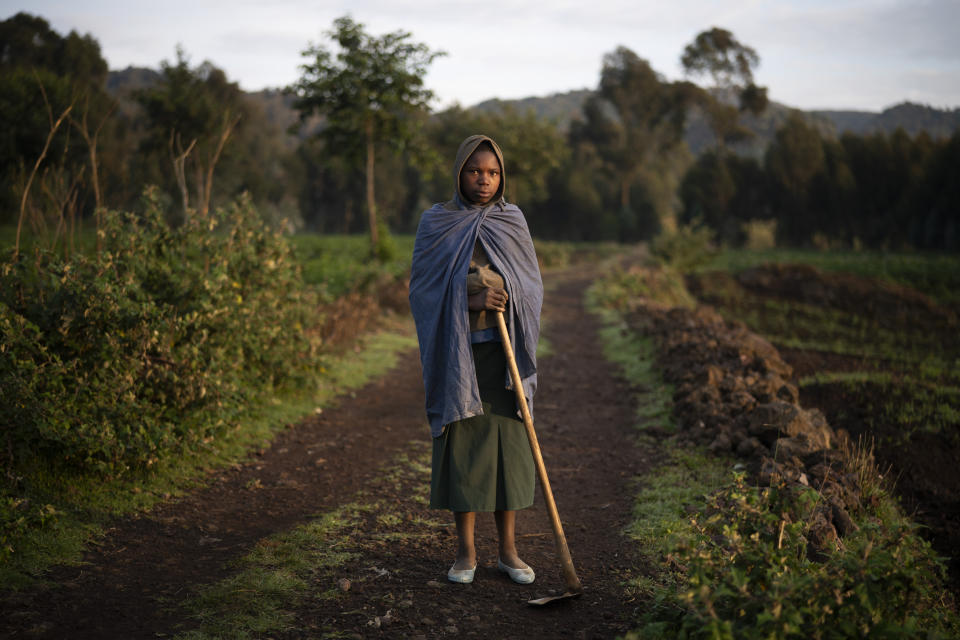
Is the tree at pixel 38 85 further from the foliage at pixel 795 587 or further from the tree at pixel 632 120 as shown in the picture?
the tree at pixel 632 120

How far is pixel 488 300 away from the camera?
10.9 ft

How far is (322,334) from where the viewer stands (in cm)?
911

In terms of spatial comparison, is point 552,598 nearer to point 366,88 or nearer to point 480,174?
point 480,174

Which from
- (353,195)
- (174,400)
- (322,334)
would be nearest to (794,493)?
(174,400)

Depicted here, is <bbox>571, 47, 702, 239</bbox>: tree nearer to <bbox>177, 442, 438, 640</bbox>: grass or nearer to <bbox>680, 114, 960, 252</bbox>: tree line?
<bbox>680, 114, 960, 252</bbox>: tree line

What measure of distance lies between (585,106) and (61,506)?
54810 millimetres

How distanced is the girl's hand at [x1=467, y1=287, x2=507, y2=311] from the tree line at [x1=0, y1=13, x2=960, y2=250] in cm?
308

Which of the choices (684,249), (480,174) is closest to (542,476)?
(480,174)

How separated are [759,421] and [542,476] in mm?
2867

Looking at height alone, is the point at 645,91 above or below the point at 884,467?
above

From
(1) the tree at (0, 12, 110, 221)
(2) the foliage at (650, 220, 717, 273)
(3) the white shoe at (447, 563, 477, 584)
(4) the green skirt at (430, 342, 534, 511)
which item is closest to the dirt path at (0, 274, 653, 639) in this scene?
(3) the white shoe at (447, 563, 477, 584)

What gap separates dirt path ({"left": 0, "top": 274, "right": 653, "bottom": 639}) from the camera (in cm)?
304

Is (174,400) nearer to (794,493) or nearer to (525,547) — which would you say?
(525,547)

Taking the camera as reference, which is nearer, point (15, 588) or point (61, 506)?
point (15, 588)
